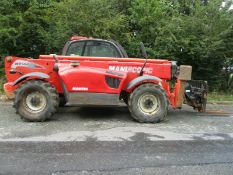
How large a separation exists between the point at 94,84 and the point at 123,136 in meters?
1.75

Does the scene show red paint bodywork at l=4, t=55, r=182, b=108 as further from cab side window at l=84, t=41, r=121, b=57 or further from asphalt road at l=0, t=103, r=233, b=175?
asphalt road at l=0, t=103, r=233, b=175

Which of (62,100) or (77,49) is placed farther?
(62,100)

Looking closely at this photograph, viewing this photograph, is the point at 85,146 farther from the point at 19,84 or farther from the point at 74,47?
the point at 74,47

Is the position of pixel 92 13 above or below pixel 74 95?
above

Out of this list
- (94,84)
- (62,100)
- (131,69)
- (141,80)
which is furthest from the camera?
(62,100)

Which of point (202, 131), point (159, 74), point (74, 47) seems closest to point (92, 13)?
point (74, 47)

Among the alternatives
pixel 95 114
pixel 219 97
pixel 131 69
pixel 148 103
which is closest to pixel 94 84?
pixel 131 69

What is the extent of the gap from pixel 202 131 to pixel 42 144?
3.35 meters

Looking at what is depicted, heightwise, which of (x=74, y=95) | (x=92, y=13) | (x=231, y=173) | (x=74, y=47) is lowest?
(x=231, y=173)

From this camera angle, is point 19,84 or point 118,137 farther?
point 19,84

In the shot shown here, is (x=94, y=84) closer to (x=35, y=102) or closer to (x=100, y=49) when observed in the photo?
(x=100, y=49)

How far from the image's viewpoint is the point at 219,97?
12844 mm

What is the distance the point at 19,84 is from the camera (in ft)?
27.7

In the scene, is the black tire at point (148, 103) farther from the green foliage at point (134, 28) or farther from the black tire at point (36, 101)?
the green foliage at point (134, 28)
